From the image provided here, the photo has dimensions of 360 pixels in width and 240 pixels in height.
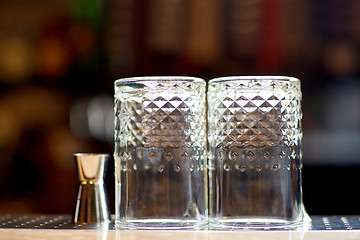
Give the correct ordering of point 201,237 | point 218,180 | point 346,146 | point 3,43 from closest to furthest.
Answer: point 201,237, point 218,180, point 346,146, point 3,43

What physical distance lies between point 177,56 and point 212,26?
19 centimetres

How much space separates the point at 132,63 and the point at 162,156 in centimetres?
172

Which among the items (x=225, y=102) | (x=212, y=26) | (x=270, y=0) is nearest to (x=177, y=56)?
(x=212, y=26)

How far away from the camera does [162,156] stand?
2.81ft

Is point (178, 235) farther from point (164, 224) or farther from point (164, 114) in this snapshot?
point (164, 114)

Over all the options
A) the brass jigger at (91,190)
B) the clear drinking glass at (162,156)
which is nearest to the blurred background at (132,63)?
the brass jigger at (91,190)

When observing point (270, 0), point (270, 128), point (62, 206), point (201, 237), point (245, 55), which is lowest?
point (62, 206)

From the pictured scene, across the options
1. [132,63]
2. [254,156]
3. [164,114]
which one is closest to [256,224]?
[254,156]

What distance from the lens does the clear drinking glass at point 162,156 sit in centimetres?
85

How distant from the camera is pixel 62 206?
2525 mm

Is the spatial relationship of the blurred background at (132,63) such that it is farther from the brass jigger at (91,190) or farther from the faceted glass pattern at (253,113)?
the faceted glass pattern at (253,113)

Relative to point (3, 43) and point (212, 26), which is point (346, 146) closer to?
A: point (212, 26)

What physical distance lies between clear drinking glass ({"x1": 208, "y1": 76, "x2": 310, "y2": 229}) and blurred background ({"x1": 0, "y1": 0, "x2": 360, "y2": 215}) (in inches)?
62.7

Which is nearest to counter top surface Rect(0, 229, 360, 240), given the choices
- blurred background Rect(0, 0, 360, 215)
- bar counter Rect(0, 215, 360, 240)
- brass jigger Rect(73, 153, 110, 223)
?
bar counter Rect(0, 215, 360, 240)
